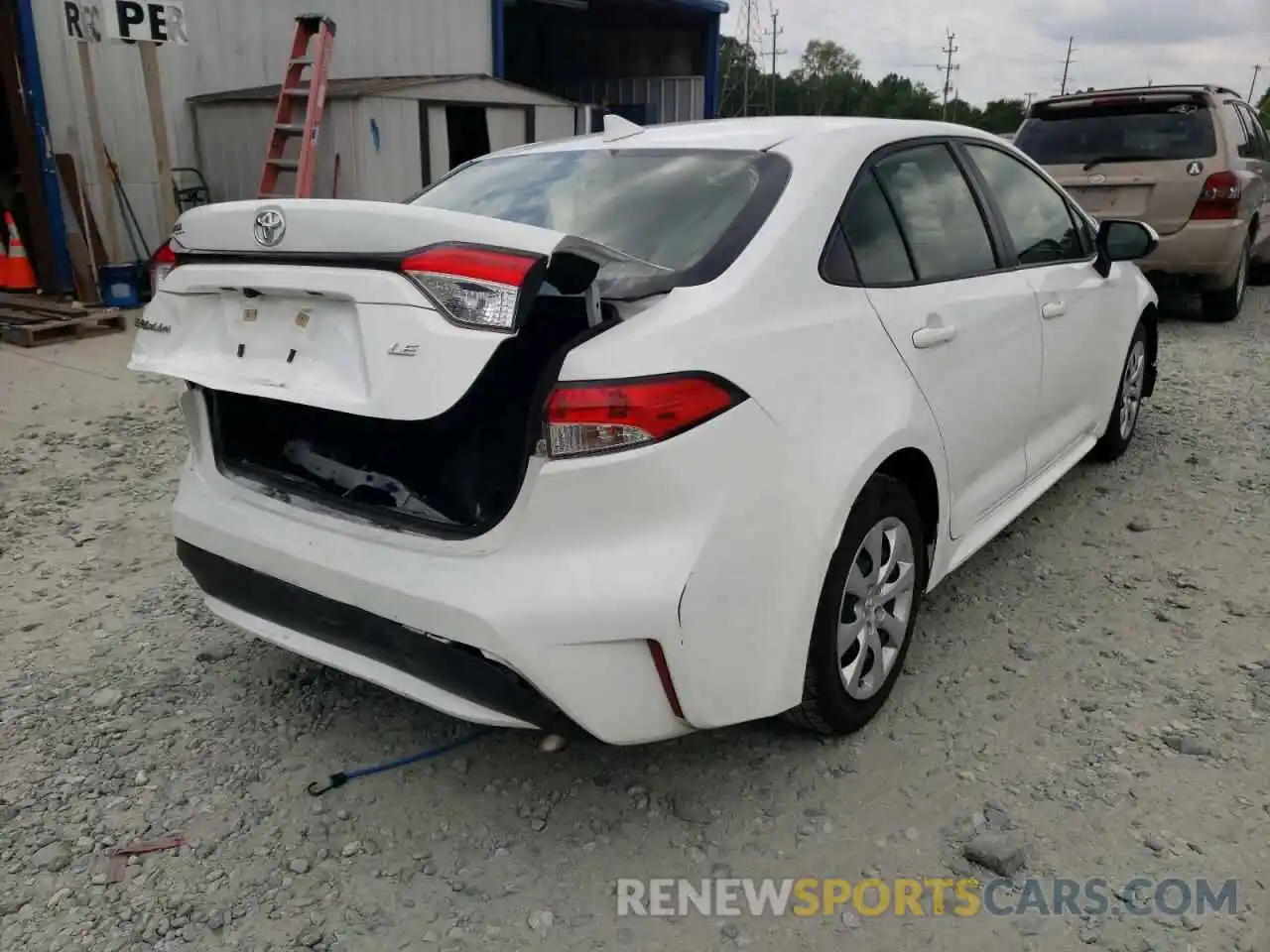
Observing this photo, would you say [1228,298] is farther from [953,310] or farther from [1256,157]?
[953,310]

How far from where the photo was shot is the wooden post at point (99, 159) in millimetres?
8898

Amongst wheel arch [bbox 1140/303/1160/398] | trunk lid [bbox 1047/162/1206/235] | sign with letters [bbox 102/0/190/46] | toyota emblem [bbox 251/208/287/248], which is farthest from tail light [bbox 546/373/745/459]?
sign with letters [bbox 102/0/190/46]

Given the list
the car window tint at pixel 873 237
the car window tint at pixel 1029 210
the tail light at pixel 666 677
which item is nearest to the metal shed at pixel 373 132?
the car window tint at pixel 1029 210

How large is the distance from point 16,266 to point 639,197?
8860 mm

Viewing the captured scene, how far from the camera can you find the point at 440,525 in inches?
89.0

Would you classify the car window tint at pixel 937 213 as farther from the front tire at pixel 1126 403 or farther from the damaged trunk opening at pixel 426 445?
the front tire at pixel 1126 403

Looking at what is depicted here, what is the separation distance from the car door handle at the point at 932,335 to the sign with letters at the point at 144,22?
791cm

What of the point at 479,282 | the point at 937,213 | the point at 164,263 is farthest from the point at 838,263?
the point at 164,263

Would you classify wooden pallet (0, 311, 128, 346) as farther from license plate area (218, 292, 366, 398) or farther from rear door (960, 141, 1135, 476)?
rear door (960, 141, 1135, 476)

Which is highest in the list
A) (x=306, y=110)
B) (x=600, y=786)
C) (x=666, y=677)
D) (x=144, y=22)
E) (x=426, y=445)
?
(x=144, y=22)

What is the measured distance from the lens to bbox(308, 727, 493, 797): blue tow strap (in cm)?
258

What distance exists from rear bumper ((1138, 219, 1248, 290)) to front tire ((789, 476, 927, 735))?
19.9 ft

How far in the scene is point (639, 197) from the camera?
273cm

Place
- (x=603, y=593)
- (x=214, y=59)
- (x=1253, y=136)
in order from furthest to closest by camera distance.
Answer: (x=214, y=59) < (x=1253, y=136) < (x=603, y=593)
